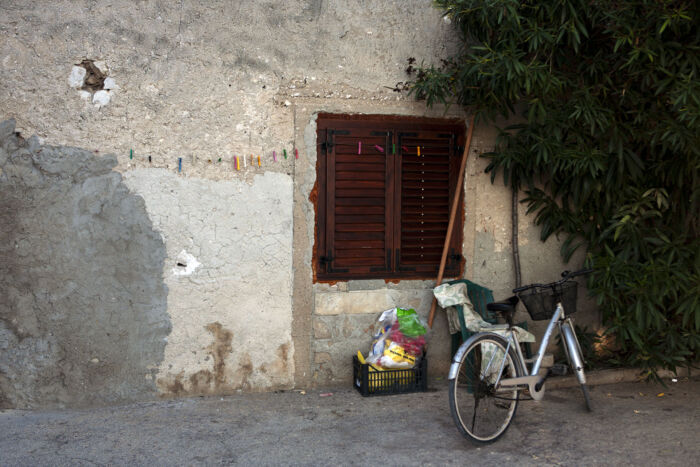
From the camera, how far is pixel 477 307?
4.90 m

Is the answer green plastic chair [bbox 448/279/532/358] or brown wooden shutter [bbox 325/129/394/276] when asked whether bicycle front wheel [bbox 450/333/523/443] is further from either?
Result: brown wooden shutter [bbox 325/129/394/276]

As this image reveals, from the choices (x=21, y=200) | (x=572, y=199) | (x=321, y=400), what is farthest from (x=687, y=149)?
(x=21, y=200)

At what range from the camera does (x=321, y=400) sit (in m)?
4.49

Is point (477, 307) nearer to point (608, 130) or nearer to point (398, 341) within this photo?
point (398, 341)

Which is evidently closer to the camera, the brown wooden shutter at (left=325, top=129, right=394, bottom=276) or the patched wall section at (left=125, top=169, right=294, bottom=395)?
the patched wall section at (left=125, top=169, right=294, bottom=395)

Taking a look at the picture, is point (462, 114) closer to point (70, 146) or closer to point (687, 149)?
point (687, 149)

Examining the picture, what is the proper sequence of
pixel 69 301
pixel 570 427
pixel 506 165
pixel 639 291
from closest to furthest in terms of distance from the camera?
pixel 570 427, pixel 69 301, pixel 639 291, pixel 506 165

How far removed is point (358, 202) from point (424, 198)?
60 centimetres

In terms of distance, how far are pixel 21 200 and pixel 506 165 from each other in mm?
3789

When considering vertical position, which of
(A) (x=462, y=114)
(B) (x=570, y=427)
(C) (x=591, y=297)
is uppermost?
(A) (x=462, y=114)

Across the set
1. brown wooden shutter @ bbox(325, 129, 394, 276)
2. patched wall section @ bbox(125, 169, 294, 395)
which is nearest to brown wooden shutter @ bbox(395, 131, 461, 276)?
brown wooden shutter @ bbox(325, 129, 394, 276)

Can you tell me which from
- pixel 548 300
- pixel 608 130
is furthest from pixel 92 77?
pixel 608 130

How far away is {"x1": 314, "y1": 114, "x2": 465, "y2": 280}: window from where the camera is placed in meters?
4.75

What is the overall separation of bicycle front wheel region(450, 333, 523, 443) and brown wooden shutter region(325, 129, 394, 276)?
1.30m
